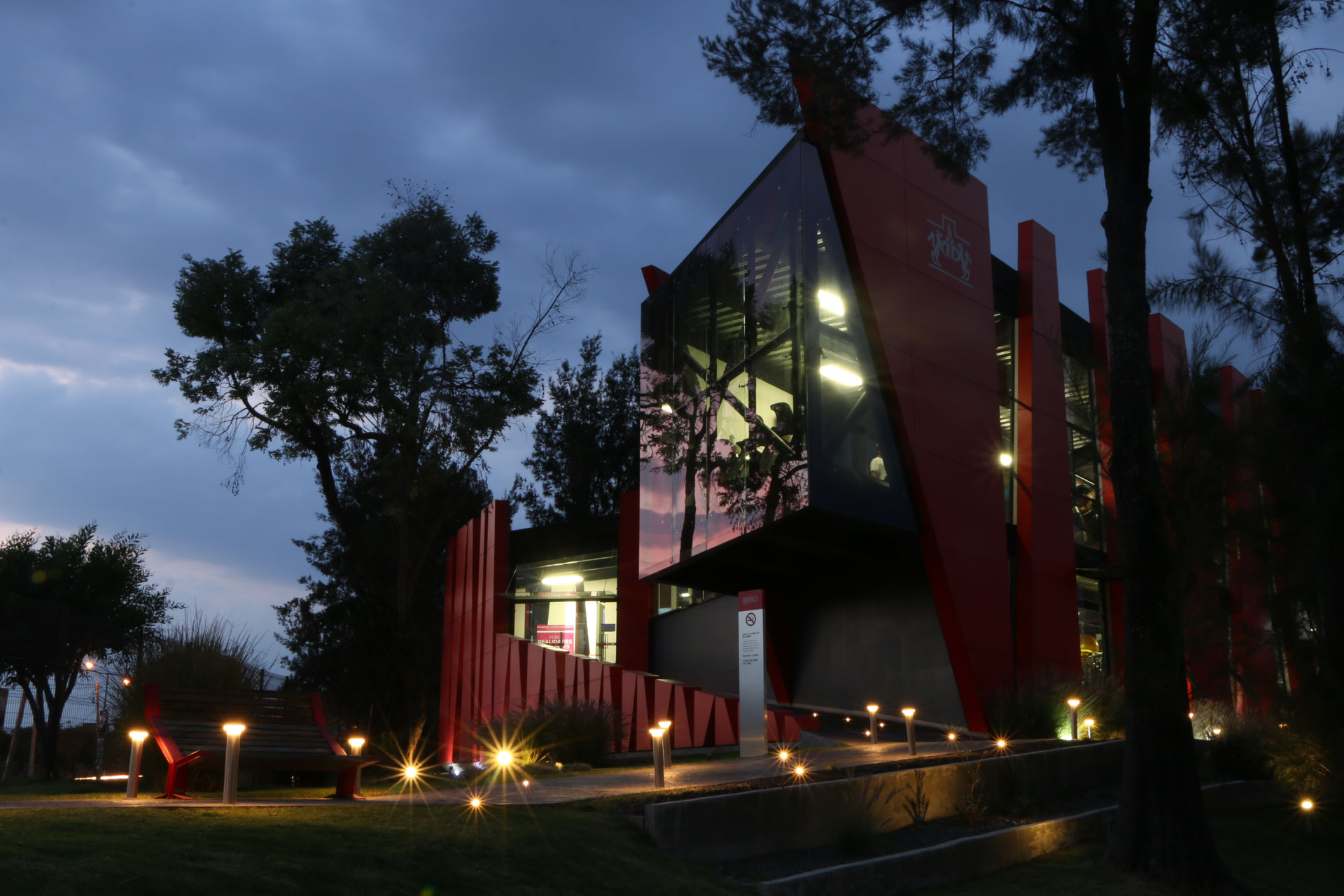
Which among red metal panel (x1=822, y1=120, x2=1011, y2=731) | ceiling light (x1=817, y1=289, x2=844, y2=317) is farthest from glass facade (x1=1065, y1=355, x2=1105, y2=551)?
ceiling light (x1=817, y1=289, x2=844, y2=317)

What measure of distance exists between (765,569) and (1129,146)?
11137 mm

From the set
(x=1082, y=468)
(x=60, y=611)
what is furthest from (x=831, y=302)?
(x=60, y=611)

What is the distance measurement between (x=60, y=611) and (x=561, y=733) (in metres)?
17.1

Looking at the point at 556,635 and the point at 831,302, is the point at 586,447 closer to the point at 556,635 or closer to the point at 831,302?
the point at 556,635

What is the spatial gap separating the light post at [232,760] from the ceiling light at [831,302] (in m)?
11.0

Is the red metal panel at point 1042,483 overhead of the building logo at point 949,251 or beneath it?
beneath

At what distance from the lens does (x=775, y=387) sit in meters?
16.1

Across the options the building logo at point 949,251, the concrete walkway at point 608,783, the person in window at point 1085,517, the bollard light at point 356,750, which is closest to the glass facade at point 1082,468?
the person in window at point 1085,517

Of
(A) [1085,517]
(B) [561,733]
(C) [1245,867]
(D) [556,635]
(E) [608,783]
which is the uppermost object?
(A) [1085,517]

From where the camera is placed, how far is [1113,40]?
9.90 meters

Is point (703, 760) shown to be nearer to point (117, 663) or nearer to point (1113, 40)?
point (117, 663)

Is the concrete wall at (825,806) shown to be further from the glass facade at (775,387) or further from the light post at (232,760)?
the glass facade at (775,387)

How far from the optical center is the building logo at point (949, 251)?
1741 cm

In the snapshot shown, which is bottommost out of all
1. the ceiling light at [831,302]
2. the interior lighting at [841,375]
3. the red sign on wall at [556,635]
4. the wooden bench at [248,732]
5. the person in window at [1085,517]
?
the wooden bench at [248,732]
